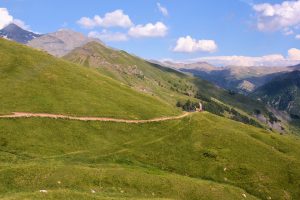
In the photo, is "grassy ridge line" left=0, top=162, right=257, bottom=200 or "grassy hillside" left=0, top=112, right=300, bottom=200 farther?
"grassy hillside" left=0, top=112, right=300, bottom=200

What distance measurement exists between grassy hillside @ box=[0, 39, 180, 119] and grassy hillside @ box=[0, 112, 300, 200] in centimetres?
872

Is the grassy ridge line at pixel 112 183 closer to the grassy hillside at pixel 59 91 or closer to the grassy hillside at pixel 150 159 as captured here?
the grassy hillside at pixel 150 159

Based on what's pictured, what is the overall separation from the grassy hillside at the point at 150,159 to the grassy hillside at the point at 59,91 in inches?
343

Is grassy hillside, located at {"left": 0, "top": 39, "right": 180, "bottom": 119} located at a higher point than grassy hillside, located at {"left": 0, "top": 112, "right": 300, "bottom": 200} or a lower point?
higher

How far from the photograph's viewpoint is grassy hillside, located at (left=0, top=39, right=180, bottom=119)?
10038cm

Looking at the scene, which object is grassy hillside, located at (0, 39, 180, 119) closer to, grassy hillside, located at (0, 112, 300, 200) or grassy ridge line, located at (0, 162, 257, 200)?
grassy hillside, located at (0, 112, 300, 200)

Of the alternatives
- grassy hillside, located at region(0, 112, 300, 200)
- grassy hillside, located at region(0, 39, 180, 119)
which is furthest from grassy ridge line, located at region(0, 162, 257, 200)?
grassy hillside, located at region(0, 39, 180, 119)

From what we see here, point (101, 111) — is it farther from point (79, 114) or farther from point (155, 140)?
point (155, 140)

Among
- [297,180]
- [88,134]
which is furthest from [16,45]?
[297,180]

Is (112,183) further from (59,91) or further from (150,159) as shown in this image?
(59,91)

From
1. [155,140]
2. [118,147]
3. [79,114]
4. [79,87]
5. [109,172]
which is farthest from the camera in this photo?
[79,87]

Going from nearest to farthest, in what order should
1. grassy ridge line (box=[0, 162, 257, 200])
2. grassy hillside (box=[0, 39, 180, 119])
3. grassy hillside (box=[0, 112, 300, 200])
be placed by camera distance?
grassy ridge line (box=[0, 162, 257, 200]) → grassy hillside (box=[0, 112, 300, 200]) → grassy hillside (box=[0, 39, 180, 119])

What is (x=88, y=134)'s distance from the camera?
89.6 m

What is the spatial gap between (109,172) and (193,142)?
3355 cm
